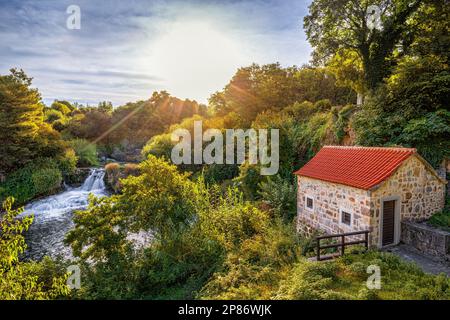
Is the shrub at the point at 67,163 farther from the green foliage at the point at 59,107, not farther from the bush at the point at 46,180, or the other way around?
the green foliage at the point at 59,107

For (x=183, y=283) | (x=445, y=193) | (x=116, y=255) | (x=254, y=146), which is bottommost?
(x=183, y=283)

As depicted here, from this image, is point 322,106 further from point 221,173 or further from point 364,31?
point 221,173

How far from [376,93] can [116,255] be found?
662 inches

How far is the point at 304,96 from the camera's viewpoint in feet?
101

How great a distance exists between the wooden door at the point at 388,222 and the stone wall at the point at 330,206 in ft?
2.97

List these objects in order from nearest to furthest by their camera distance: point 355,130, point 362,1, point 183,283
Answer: point 183,283
point 355,130
point 362,1

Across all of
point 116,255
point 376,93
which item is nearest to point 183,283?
point 116,255

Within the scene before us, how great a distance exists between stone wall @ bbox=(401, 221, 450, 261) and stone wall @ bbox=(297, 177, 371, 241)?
6.19 feet

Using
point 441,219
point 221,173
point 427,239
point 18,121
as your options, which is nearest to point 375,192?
point 427,239

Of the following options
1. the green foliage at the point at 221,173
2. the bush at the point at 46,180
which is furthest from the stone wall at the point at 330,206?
the bush at the point at 46,180

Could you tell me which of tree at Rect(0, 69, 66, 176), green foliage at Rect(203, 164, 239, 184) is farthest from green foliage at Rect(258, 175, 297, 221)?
tree at Rect(0, 69, 66, 176)
